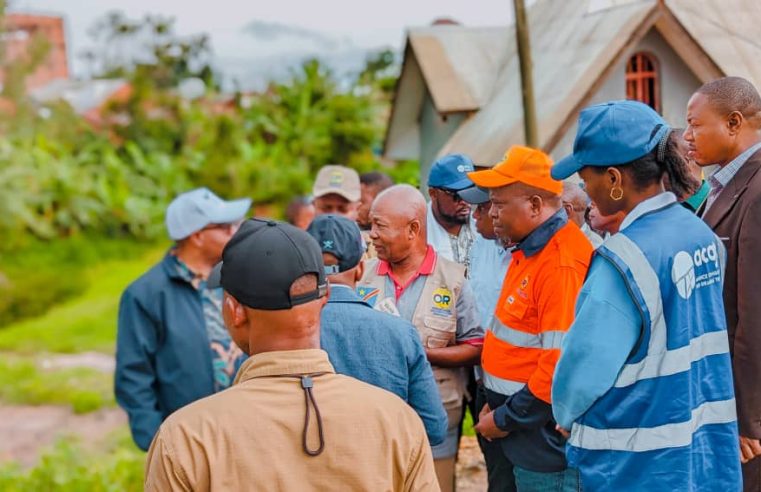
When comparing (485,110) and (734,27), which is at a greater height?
→ (734,27)

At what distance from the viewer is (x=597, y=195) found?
2951mm

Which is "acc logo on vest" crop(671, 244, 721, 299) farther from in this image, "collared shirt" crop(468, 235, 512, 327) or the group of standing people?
"collared shirt" crop(468, 235, 512, 327)

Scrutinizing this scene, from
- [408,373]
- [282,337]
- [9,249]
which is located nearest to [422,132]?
[408,373]

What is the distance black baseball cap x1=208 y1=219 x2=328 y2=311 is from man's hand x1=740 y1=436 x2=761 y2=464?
194 cm

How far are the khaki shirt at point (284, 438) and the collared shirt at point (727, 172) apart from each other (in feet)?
6.52

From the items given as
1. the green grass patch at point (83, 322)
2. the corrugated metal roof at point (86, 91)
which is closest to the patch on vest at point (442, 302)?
the green grass patch at point (83, 322)

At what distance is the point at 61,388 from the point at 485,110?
8759mm

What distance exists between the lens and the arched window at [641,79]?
8772 millimetres

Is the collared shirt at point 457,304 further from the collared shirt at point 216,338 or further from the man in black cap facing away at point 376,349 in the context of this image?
the collared shirt at point 216,338

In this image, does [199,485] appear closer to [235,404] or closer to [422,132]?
[235,404]

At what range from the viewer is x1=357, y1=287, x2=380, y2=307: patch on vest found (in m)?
4.05

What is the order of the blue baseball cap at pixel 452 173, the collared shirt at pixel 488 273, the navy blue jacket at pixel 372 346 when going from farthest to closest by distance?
the blue baseball cap at pixel 452 173 → the collared shirt at pixel 488 273 → the navy blue jacket at pixel 372 346

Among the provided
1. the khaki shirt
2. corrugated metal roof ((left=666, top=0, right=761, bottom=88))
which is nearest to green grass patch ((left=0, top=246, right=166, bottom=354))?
corrugated metal roof ((left=666, top=0, right=761, bottom=88))

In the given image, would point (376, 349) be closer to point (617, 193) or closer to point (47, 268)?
point (617, 193)
